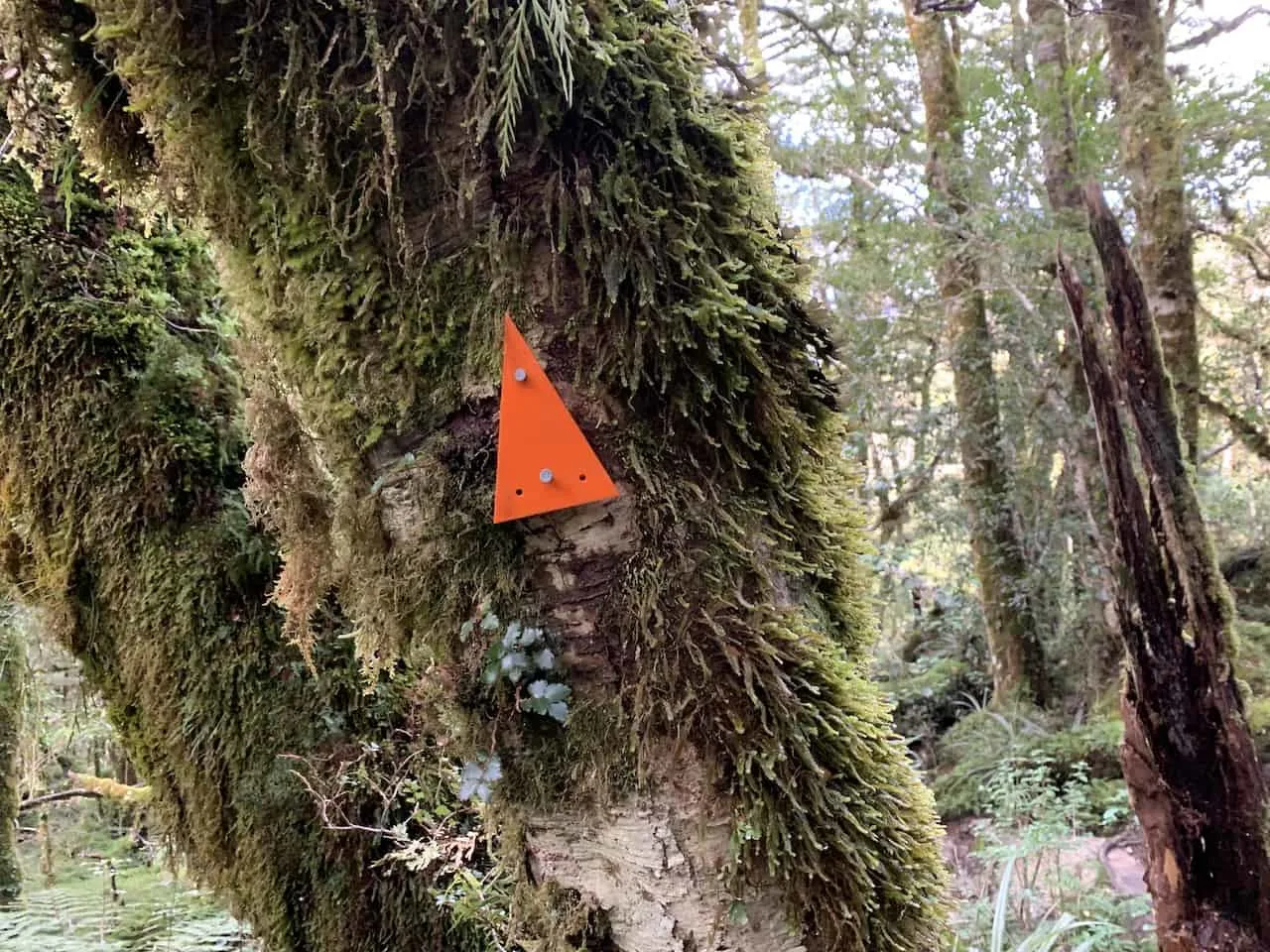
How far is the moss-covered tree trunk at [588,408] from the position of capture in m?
1.03

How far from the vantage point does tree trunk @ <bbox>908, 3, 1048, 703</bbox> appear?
24.2ft

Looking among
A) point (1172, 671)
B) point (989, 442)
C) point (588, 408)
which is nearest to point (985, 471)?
point (989, 442)

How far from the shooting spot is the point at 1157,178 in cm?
554

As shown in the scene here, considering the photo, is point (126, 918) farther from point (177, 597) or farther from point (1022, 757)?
point (1022, 757)

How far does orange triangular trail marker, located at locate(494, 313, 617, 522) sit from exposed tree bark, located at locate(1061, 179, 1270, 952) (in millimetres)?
2368

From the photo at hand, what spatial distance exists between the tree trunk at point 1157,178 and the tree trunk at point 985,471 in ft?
5.17

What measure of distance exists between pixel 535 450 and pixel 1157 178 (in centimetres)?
628

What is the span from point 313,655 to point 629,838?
1.17 metres

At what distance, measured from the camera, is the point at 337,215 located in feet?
3.58

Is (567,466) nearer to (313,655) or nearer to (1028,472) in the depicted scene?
(313,655)

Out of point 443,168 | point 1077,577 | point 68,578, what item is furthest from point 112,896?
point 1077,577

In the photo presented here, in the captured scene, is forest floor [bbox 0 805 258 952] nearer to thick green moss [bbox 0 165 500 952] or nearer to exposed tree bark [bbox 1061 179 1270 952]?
thick green moss [bbox 0 165 500 952]

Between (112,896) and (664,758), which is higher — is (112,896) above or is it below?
below

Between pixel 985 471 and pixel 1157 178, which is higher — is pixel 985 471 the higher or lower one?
the lower one
